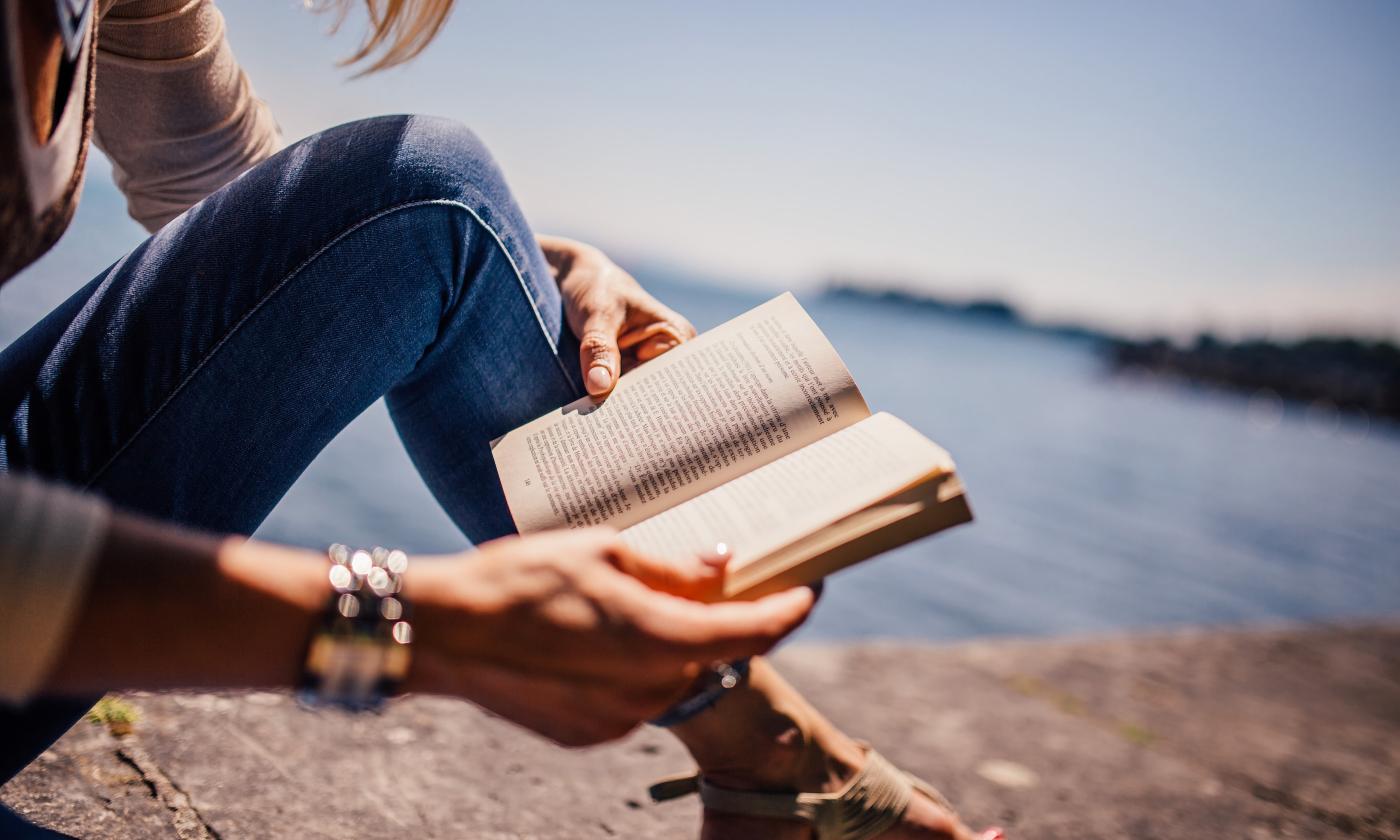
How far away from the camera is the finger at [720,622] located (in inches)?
23.2

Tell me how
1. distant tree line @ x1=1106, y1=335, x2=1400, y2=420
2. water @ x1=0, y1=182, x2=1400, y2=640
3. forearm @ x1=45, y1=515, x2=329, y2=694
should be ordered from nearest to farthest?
forearm @ x1=45, y1=515, x2=329, y2=694 → water @ x1=0, y1=182, x2=1400, y2=640 → distant tree line @ x1=1106, y1=335, x2=1400, y2=420

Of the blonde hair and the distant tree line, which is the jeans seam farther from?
the distant tree line

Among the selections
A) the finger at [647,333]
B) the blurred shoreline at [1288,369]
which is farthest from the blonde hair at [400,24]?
the blurred shoreline at [1288,369]

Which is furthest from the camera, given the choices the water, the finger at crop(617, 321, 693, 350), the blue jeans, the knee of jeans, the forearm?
the water

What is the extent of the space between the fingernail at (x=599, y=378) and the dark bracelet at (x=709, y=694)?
1.16 feet

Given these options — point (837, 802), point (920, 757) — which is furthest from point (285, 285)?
point (920, 757)

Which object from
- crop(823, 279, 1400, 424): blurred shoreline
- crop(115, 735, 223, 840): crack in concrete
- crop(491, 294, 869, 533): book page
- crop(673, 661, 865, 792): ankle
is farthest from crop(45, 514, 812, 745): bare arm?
crop(823, 279, 1400, 424): blurred shoreline

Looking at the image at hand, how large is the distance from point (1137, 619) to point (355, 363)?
5.30 meters

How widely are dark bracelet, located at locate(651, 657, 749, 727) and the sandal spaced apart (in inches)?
5.7

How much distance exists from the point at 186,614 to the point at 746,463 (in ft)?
1.71

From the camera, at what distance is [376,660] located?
0.55m

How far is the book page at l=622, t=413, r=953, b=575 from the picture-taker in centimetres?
69

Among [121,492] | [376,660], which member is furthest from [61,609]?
[121,492]

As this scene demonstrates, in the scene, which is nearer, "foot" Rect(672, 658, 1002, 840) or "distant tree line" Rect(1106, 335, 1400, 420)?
"foot" Rect(672, 658, 1002, 840)
